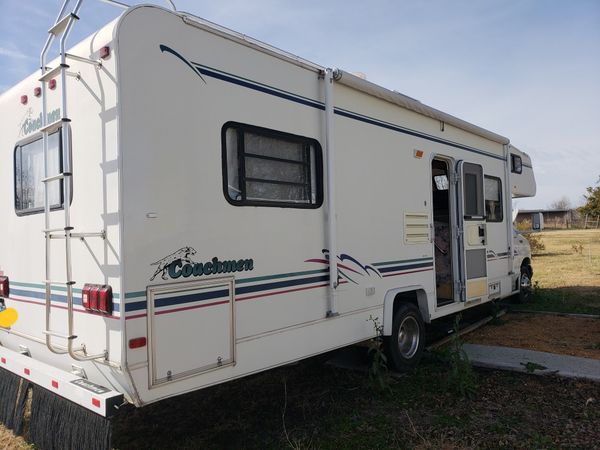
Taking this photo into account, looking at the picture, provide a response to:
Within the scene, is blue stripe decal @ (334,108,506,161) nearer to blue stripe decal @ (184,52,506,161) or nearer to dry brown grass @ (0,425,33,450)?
blue stripe decal @ (184,52,506,161)

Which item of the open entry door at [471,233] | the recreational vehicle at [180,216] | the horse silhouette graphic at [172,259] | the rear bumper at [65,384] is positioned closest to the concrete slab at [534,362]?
the open entry door at [471,233]

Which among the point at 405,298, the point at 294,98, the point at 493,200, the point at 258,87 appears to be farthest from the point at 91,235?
the point at 493,200

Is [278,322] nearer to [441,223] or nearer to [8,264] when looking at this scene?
[8,264]

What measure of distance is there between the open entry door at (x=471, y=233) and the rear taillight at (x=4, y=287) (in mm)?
4734

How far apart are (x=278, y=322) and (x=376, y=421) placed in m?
1.18

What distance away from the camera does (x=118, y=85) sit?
9.24 feet

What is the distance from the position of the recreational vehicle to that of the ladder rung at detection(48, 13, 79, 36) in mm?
11

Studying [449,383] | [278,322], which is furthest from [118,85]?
[449,383]

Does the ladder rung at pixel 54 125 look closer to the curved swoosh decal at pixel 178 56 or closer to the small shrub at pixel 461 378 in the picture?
the curved swoosh decal at pixel 178 56

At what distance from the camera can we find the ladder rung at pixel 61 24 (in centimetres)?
292

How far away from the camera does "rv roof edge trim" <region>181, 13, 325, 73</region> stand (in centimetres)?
319

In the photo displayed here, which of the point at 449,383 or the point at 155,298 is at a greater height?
the point at 155,298

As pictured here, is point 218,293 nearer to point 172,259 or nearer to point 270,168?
point 172,259

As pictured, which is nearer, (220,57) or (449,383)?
(220,57)
